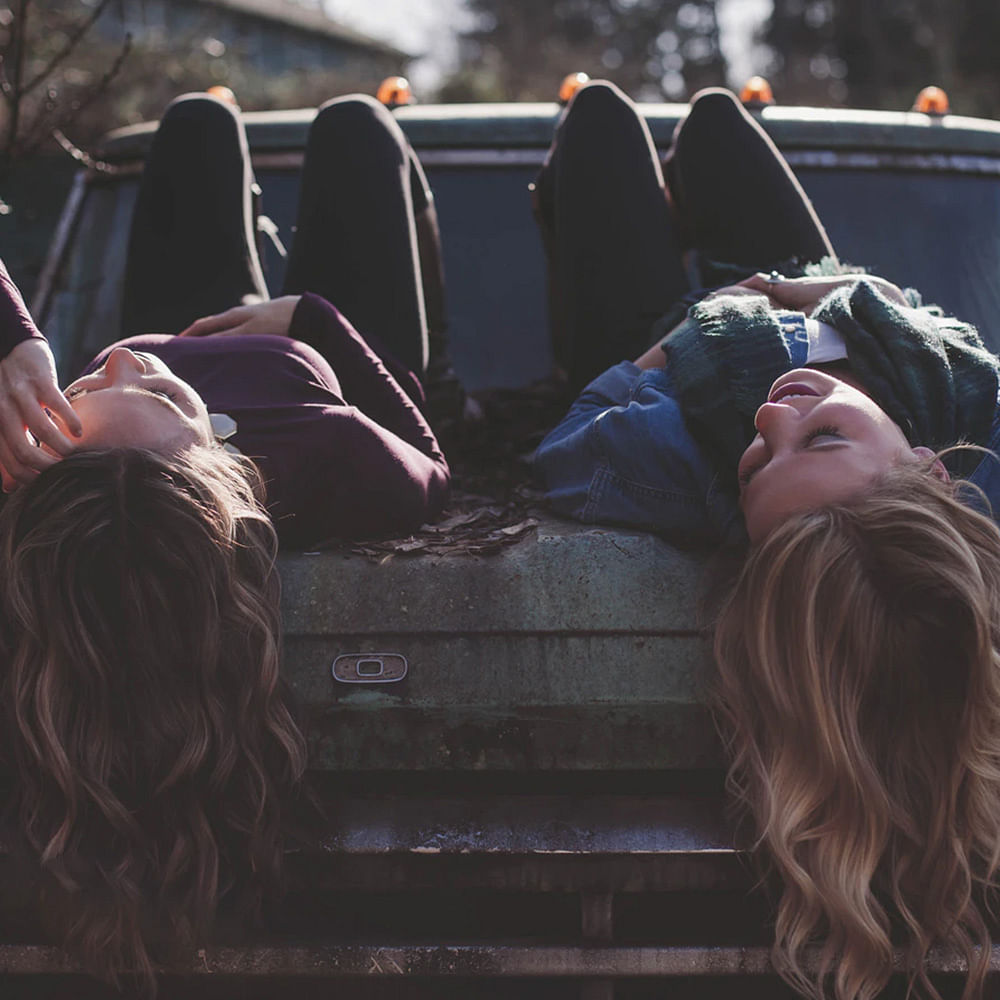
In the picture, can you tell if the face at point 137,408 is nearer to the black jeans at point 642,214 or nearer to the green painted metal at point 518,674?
the green painted metal at point 518,674

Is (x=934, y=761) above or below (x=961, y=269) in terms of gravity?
below

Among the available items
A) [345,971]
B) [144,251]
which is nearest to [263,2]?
[144,251]

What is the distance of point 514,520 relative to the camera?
220 centimetres

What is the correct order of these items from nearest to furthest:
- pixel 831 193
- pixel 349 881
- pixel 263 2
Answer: pixel 349 881, pixel 831 193, pixel 263 2

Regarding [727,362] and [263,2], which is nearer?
[727,362]

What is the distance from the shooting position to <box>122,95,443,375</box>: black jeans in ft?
9.58

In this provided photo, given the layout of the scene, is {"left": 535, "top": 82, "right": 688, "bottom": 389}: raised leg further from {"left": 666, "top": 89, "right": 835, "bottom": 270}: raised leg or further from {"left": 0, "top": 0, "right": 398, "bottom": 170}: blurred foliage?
{"left": 0, "top": 0, "right": 398, "bottom": 170}: blurred foliage

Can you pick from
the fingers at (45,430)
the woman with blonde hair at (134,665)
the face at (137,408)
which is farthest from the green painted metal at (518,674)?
the fingers at (45,430)

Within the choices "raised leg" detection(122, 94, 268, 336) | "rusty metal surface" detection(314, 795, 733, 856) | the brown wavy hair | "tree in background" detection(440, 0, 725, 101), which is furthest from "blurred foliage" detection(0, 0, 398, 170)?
"tree in background" detection(440, 0, 725, 101)

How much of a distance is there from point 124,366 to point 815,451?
1.18 m

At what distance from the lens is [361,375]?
254 cm

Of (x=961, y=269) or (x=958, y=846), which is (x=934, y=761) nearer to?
(x=958, y=846)

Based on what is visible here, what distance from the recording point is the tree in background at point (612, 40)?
26.4 m

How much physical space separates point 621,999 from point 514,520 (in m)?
0.87
